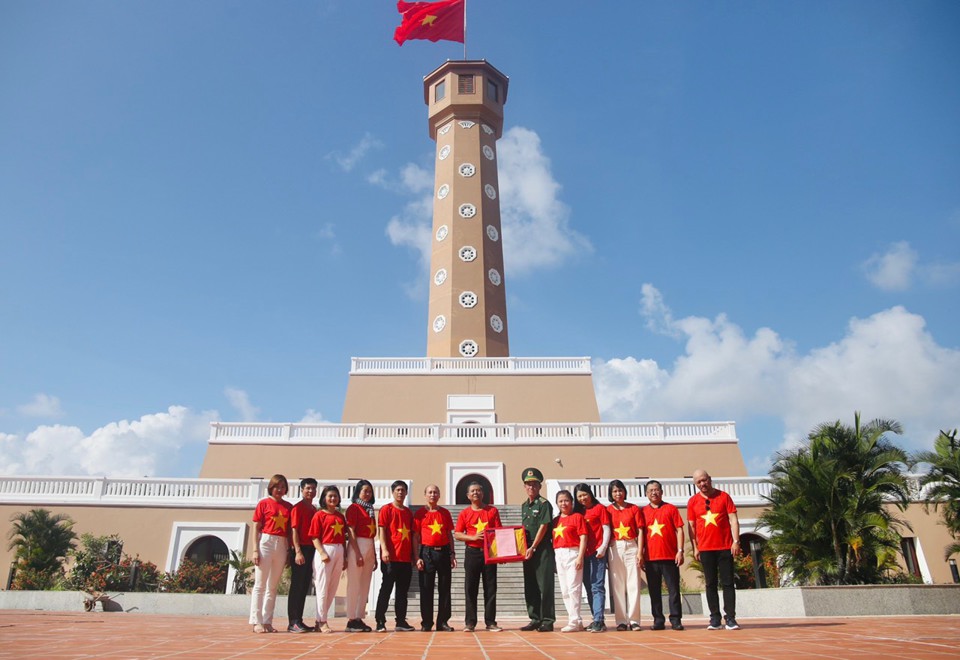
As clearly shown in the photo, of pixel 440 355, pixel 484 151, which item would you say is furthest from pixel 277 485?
pixel 484 151

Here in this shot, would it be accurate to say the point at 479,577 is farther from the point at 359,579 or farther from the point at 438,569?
the point at 359,579

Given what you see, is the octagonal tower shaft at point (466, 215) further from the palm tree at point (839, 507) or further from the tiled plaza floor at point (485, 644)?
the tiled plaza floor at point (485, 644)

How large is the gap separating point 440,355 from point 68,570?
49.0 ft

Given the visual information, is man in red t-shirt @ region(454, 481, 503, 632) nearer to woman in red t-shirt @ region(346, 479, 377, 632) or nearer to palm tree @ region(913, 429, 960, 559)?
woman in red t-shirt @ region(346, 479, 377, 632)

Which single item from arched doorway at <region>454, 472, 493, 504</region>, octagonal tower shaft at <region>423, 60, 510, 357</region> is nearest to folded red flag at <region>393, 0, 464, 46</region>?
octagonal tower shaft at <region>423, 60, 510, 357</region>

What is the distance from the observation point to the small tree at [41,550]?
15.1 meters

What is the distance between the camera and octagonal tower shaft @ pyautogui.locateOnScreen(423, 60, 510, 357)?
28.7 m

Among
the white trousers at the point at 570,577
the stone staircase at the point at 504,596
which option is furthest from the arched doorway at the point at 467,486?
the white trousers at the point at 570,577

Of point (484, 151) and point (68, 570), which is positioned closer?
point (68, 570)

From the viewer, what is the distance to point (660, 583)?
24.7 ft

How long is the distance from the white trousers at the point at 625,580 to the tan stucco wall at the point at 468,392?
18049 mm

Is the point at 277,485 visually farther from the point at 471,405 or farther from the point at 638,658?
the point at 471,405

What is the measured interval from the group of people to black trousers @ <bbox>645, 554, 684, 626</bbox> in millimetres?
11

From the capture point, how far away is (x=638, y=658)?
4.50 metres
